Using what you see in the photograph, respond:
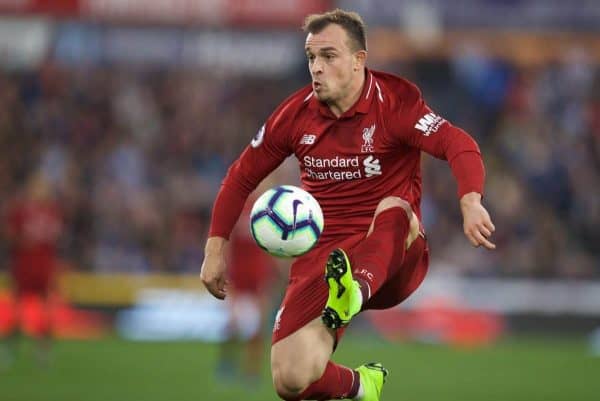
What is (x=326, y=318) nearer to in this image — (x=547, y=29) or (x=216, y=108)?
(x=547, y=29)

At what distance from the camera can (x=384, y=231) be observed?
6902mm

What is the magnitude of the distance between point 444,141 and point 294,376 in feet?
4.95

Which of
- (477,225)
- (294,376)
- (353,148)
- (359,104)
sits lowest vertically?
(294,376)

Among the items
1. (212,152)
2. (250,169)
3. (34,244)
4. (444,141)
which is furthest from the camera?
(212,152)

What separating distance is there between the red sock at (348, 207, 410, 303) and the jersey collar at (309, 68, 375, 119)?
0.60m

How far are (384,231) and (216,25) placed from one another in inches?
426

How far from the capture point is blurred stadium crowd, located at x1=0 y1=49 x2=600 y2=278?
18.9 m

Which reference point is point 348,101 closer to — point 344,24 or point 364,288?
point 344,24

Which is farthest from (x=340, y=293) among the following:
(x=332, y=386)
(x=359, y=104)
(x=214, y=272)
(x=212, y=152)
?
(x=212, y=152)

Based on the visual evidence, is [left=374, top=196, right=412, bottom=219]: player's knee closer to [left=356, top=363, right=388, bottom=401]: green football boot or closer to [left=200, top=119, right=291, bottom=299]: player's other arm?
[left=200, top=119, right=291, bottom=299]: player's other arm

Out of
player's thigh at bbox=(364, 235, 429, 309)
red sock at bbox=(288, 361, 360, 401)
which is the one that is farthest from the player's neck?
red sock at bbox=(288, 361, 360, 401)

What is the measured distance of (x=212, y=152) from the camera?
19.7m

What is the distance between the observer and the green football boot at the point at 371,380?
7117 millimetres

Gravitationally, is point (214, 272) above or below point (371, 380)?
above
